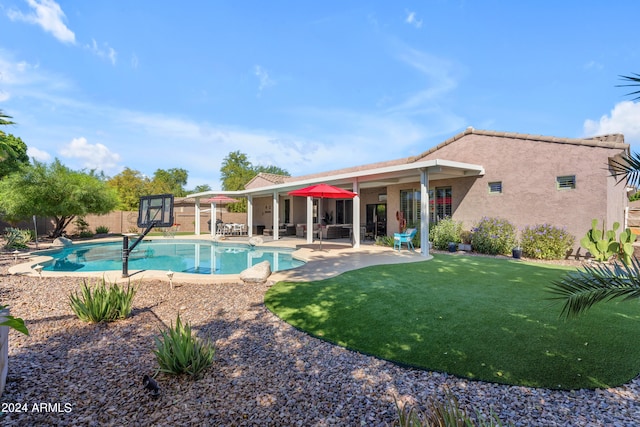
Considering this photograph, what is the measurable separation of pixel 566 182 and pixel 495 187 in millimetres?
2343

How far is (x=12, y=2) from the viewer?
24.4 feet

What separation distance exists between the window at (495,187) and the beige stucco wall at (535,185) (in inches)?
6.2

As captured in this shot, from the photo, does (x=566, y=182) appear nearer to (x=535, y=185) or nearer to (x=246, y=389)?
(x=535, y=185)

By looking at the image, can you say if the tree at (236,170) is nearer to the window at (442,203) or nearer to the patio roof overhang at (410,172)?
the patio roof overhang at (410,172)

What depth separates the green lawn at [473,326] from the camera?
354 cm

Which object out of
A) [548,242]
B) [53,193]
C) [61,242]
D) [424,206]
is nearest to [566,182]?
[548,242]

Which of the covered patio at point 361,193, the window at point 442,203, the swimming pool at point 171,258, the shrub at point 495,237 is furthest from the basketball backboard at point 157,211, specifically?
the window at point 442,203

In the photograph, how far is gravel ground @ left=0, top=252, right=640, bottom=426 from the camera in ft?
8.95

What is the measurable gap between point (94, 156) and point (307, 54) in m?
52.4

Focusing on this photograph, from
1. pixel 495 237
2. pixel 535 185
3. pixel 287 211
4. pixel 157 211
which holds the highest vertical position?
pixel 535 185

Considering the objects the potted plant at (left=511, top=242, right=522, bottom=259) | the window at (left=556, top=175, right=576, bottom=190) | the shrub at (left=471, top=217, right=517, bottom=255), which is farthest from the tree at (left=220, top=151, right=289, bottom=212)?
the window at (left=556, top=175, right=576, bottom=190)

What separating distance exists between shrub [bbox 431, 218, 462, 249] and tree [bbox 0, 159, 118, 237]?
1901cm

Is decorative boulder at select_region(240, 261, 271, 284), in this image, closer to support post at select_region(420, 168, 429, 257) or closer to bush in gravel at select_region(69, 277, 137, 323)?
bush in gravel at select_region(69, 277, 137, 323)

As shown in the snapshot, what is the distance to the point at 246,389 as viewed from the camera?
10.4 ft
